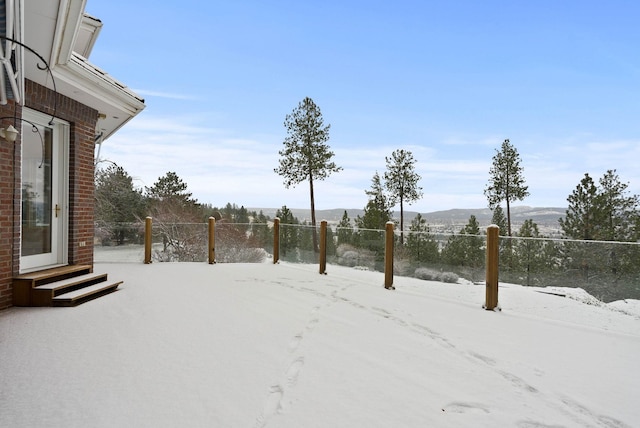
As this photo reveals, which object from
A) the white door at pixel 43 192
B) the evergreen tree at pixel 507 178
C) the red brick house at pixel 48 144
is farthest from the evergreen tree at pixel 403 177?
the white door at pixel 43 192

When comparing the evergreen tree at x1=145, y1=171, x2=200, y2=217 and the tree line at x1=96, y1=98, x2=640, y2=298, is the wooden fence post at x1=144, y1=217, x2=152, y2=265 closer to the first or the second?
the tree line at x1=96, y1=98, x2=640, y2=298

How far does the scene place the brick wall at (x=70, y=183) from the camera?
13.8 ft

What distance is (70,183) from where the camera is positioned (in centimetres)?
541

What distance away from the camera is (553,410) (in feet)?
7.43

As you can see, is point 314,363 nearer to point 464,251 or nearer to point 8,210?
point 8,210

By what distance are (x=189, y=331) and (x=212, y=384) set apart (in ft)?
4.15

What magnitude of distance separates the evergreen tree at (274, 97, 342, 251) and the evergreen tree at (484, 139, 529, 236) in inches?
444

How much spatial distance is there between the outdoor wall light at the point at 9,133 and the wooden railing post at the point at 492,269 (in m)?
5.69

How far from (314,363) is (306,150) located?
67.0 feet

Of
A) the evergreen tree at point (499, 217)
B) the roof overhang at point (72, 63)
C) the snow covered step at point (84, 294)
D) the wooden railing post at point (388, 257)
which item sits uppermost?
the roof overhang at point (72, 63)

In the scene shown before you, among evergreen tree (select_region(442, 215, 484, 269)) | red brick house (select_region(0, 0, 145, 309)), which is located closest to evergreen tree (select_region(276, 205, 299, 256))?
evergreen tree (select_region(442, 215, 484, 269))

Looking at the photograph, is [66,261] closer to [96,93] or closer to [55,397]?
[96,93]

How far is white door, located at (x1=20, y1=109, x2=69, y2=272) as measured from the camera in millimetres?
4754

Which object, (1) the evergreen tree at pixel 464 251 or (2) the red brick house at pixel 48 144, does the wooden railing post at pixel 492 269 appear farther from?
(2) the red brick house at pixel 48 144
